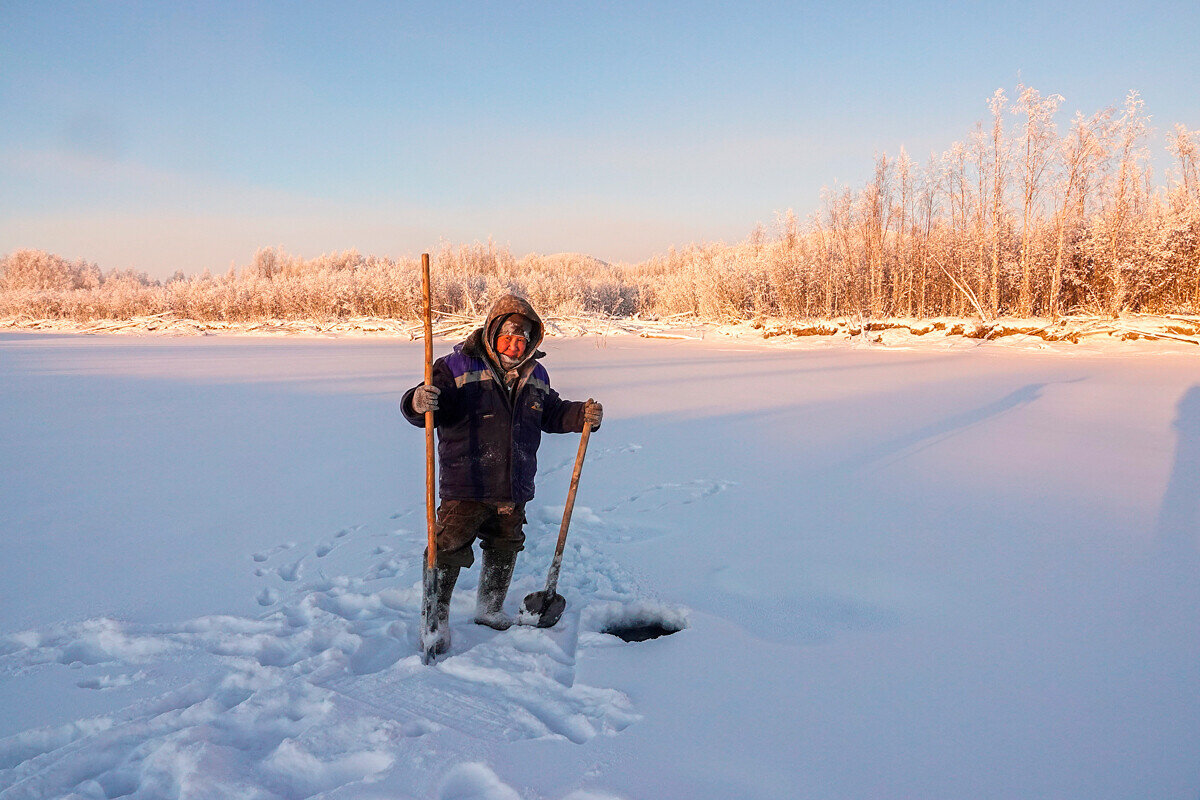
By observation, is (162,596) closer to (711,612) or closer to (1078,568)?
(711,612)

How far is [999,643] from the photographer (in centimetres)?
252

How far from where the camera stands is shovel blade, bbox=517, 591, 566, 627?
2.87 meters

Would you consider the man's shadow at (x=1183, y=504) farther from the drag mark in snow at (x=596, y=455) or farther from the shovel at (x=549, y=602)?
the drag mark in snow at (x=596, y=455)

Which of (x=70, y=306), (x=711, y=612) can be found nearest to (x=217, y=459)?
(x=711, y=612)

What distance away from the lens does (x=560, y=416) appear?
2979mm

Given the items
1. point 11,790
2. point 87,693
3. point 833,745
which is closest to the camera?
point 11,790

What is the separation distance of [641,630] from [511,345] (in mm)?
1475

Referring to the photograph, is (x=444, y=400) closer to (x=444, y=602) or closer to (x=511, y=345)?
(x=511, y=345)

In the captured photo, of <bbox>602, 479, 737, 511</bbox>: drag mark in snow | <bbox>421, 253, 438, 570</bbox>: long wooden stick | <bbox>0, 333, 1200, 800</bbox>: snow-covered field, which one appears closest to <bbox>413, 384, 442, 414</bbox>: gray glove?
<bbox>421, 253, 438, 570</bbox>: long wooden stick

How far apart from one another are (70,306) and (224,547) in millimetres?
53189

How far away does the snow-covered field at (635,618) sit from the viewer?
6.18ft

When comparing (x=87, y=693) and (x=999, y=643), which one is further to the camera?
(x=999, y=643)

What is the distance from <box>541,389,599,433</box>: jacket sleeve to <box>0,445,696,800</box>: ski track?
888mm

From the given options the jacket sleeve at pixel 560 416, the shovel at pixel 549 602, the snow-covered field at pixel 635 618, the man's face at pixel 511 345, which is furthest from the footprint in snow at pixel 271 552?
the man's face at pixel 511 345
